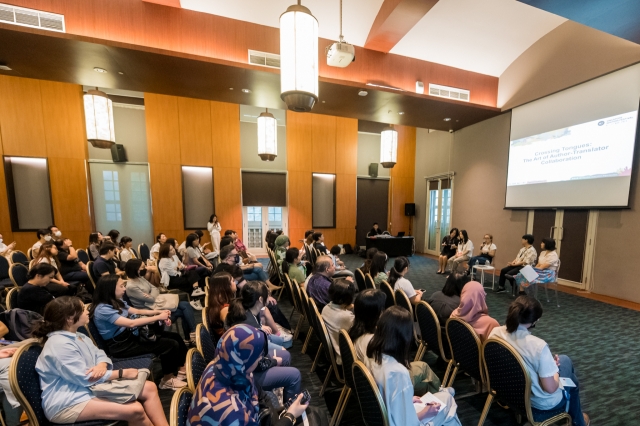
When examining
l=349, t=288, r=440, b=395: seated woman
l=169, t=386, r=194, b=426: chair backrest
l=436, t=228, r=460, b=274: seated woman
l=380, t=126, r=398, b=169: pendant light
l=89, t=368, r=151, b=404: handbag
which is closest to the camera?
l=169, t=386, r=194, b=426: chair backrest

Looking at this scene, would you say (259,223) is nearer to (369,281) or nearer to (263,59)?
(263,59)

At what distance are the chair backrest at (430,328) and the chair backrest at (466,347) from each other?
89mm

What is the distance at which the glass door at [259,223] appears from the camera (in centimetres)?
862

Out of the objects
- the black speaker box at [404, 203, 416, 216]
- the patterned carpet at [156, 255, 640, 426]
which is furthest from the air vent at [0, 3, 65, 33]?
the black speaker box at [404, 203, 416, 216]

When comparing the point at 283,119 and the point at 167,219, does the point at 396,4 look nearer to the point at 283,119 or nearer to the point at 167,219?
the point at 283,119

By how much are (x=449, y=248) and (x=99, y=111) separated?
791cm

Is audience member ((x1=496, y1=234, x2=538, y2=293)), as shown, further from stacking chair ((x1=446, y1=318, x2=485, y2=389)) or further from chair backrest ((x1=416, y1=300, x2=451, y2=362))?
stacking chair ((x1=446, y1=318, x2=485, y2=389))

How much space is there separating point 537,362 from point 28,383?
2.75m

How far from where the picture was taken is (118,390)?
4.84 ft

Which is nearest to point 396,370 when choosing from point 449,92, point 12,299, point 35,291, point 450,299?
point 450,299

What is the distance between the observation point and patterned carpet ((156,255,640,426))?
204cm

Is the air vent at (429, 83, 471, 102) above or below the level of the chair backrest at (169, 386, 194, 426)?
above

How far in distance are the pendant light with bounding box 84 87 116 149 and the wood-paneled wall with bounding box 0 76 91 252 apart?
13.9 feet

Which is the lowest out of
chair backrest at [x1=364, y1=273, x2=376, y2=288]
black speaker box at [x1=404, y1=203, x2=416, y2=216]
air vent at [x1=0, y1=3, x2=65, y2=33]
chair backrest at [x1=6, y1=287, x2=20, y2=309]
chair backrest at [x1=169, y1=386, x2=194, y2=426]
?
chair backrest at [x1=364, y1=273, x2=376, y2=288]
